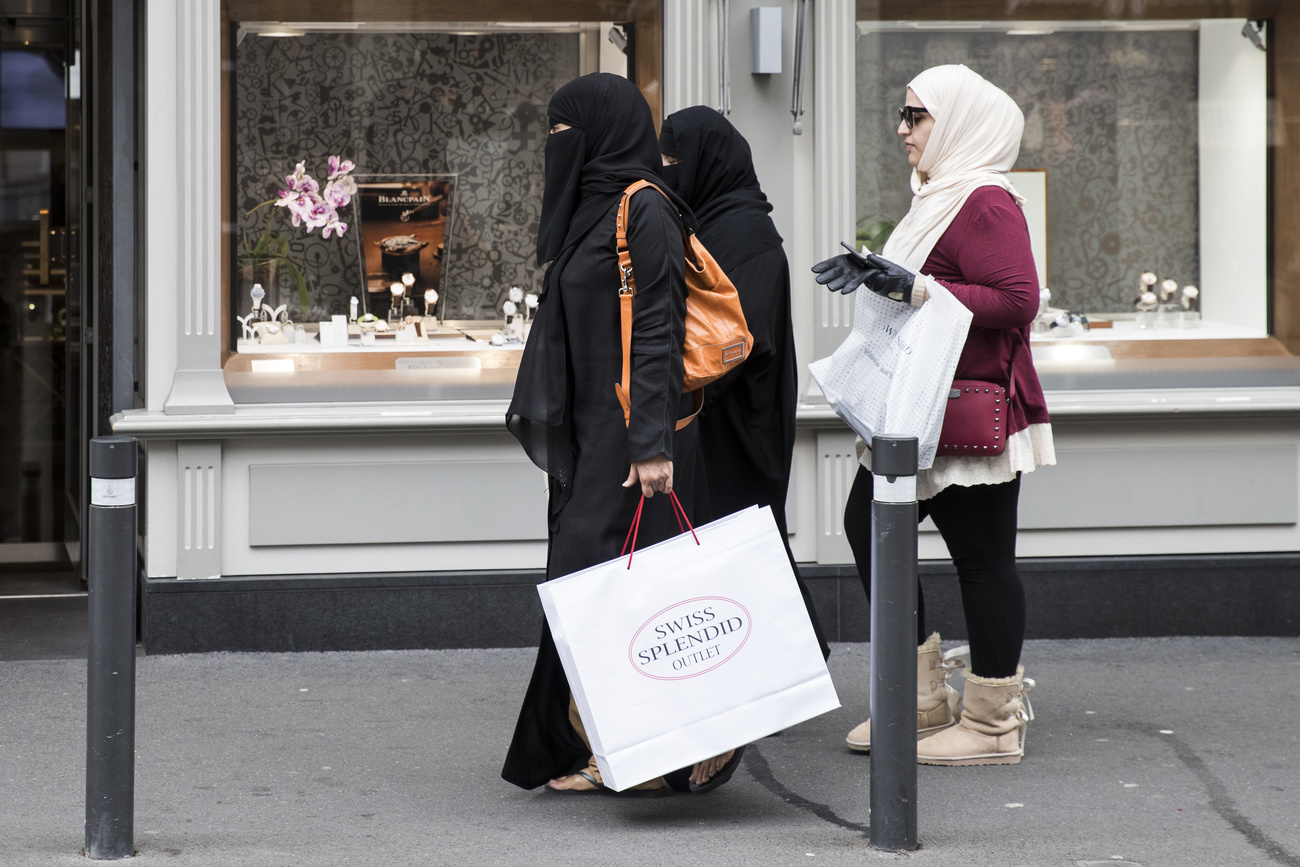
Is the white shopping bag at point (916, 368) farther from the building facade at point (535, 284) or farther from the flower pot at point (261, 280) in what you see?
the flower pot at point (261, 280)

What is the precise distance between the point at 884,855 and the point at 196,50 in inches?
147

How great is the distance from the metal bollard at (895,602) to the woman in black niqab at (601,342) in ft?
1.72

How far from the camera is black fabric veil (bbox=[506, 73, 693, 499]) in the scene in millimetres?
3467

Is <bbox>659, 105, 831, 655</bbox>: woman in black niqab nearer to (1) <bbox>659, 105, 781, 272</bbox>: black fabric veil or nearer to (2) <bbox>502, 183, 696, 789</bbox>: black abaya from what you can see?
(1) <bbox>659, 105, 781, 272</bbox>: black fabric veil

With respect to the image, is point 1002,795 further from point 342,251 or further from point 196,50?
point 196,50

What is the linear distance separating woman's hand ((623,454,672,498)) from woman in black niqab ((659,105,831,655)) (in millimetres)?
604

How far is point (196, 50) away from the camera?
17.0 feet

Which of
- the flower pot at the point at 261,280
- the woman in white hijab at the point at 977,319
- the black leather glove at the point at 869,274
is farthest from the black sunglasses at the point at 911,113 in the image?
the flower pot at the point at 261,280

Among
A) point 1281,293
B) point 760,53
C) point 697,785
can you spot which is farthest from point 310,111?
point 1281,293

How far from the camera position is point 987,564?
3.94 m

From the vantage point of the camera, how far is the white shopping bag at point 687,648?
320 cm

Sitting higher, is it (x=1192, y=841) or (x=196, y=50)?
(x=196, y=50)

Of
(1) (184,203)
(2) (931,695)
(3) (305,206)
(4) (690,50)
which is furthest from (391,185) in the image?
(2) (931,695)

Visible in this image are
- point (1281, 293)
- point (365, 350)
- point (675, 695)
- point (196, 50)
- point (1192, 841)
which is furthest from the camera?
point (1281, 293)
